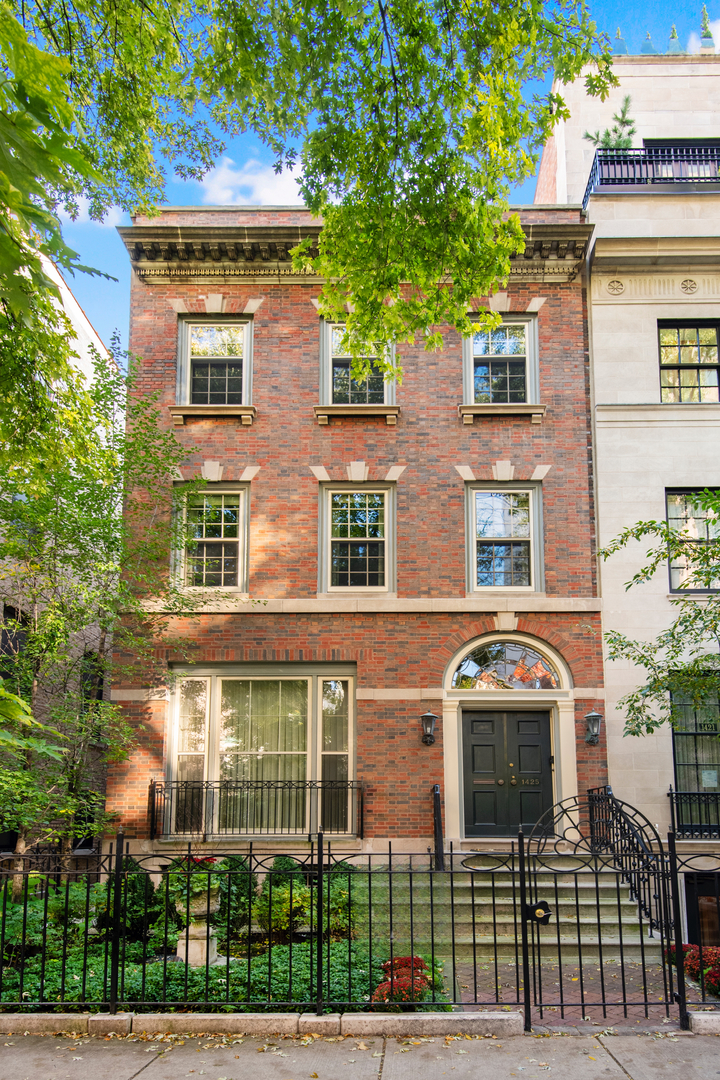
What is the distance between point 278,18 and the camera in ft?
23.5

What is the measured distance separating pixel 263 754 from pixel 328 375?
6785mm

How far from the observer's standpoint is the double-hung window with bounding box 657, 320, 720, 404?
15289 millimetres

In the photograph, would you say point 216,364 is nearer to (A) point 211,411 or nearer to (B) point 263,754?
(A) point 211,411

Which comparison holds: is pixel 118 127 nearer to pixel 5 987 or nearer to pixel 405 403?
pixel 405 403

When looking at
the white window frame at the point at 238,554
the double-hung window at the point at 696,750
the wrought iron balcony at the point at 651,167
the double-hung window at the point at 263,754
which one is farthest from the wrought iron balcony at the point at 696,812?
the wrought iron balcony at the point at 651,167

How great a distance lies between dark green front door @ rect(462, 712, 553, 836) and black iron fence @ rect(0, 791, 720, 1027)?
578 millimetres

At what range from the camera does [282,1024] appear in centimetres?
701

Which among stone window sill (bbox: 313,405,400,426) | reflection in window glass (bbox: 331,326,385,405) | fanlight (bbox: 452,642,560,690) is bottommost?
fanlight (bbox: 452,642,560,690)

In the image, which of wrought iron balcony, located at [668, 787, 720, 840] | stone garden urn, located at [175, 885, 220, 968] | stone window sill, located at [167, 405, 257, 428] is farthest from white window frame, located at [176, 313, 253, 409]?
wrought iron balcony, located at [668, 787, 720, 840]

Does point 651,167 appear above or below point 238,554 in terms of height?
above

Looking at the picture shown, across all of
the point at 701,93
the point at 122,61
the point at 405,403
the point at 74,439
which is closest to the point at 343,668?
the point at 405,403

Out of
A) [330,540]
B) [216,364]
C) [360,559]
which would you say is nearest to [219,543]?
[330,540]

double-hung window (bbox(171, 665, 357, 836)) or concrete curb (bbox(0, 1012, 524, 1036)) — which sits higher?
double-hung window (bbox(171, 665, 357, 836))

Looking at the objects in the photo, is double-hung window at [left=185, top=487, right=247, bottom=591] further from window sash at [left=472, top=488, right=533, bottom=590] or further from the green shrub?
the green shrub
